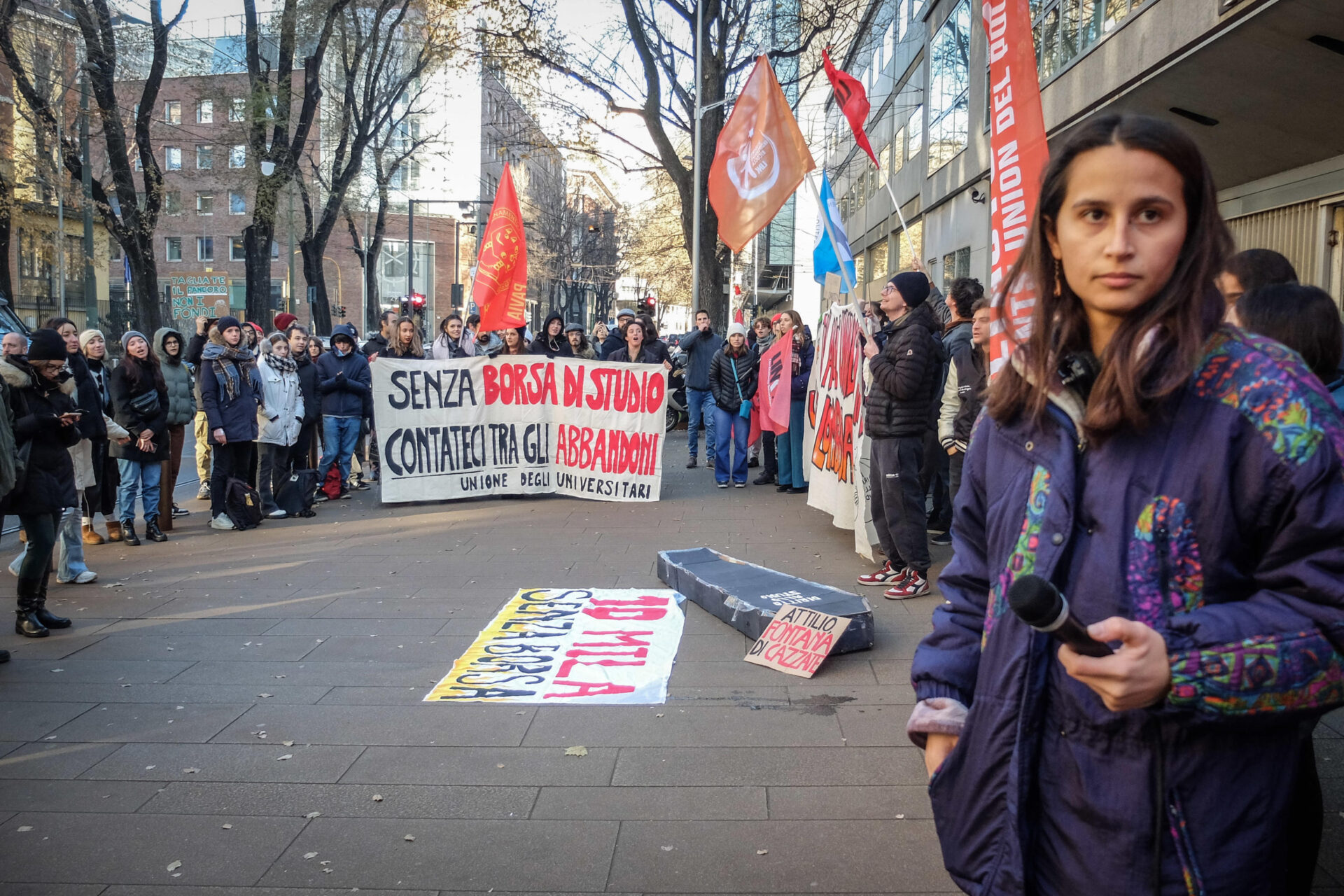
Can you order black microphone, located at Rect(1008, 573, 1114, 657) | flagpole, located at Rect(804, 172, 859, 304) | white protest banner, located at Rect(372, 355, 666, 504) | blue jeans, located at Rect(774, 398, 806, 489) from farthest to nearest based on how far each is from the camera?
blue jeans, located at Rect(774, 398, 806, 489) → white protest banner, located at Rect(372, 355, 666, 504) → flagpole, located at Rect(804, 172, 859, 304) → black microphone, located at Rect(1008, 573, 1114, 657)

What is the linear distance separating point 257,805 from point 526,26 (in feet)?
65.0

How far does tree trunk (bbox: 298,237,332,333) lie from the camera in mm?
31422

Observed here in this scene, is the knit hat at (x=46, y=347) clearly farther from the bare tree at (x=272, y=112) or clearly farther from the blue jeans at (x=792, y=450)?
the bare tree at (x=272, y=112)

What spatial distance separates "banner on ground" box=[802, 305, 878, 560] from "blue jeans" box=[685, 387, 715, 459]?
3836mm

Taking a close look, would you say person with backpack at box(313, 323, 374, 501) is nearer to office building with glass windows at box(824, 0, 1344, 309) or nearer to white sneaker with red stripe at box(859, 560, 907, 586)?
office building with glass windows at box(824, 0, 1344, 309)

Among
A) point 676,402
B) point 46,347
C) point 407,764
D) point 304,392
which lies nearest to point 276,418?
point 304,392

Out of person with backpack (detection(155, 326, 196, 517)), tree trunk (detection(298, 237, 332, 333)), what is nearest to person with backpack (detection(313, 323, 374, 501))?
person with backpack (detection(155, 326, 196, 517))

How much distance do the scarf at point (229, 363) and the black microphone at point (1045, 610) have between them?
10.2m

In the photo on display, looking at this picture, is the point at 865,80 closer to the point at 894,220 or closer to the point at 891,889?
the point at 894,220

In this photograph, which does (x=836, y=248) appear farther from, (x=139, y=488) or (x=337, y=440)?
(x=337, y=440)

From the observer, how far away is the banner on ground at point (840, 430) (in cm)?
844

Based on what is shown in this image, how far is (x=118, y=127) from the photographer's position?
69.9 ft

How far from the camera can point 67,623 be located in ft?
21.8

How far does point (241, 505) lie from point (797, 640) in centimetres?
655
